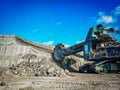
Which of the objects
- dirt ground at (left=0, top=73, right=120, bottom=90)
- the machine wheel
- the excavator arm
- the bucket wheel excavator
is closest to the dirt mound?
the machine wheel

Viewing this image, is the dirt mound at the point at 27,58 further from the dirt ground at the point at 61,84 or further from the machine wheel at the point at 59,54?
the dirt ground at the point at 61,84

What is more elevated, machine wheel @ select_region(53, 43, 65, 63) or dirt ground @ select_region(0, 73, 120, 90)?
machine wheel @ select_region(53, 43, 65, 63)

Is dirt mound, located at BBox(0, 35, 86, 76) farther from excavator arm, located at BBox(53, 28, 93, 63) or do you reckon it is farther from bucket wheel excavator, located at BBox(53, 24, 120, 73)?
bucket wheel excavator, located at BBox(53, 24, 120, 73)

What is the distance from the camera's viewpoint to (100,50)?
17312 millimetres

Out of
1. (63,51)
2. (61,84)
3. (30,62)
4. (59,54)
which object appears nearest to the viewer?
(61,84)

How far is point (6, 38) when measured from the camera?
21.8 metres

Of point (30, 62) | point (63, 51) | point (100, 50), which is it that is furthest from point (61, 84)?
point (63, 51)

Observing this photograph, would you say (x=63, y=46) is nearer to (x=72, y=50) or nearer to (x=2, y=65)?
(x=72, y=50)

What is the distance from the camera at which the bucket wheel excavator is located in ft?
54.1

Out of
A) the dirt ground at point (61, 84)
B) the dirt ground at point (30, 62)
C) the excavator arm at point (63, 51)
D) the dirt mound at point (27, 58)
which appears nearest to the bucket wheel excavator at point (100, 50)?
the excavator arm at point (63, 51)

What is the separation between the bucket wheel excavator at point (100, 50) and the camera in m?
16.5

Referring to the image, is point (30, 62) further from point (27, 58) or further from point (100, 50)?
point (100, 50)

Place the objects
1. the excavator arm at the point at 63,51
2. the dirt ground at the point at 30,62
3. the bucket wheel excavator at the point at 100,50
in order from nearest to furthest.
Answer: the dirt ground at the point at 30,62, the bucket wheel excavator at the point at 100,50, the excavator arm at the point at 63,51

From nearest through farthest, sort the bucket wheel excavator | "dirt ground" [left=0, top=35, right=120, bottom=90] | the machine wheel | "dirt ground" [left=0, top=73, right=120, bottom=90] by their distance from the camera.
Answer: "dirt ground" [left=0, top=73, right=120, bottom=90] → "dirt ground" [left=0, top=35, right=120, bottom=90] → the bucket wheel excavator → the machine wheel
